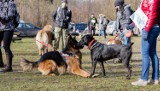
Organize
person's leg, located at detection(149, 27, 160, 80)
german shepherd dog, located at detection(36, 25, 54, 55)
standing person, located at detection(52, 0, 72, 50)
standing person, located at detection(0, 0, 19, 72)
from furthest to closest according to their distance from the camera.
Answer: standing person, located at detection(52, 0, 72, 50), german shepherd dog, located at detection(36, 25, 54, 55), standing person, located at detection(0, 0, 19, 72), person's leg, located at detection(149, 27, 160, 80)

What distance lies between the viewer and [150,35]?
6.54 m

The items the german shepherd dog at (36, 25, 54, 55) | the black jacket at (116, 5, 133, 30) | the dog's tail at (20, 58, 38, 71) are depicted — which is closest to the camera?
the dog's tail at (20, 58, 38, 71)

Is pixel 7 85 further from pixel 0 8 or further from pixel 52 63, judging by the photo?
pixel 0 8

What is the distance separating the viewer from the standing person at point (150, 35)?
6.41m

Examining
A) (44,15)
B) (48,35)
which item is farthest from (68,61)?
(44,15)

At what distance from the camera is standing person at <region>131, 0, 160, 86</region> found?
6406 millimetres

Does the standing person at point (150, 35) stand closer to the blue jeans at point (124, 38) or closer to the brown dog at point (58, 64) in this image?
the brown dog at point (58, 64)

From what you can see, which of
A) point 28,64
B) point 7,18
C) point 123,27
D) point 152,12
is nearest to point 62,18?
point 123,27

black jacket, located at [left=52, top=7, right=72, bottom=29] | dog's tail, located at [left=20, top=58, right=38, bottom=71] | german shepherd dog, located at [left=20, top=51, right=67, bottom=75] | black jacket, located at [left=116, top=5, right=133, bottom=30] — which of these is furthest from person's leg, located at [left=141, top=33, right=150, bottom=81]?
black jacket, located at [left=52, top=7, right=72, bottom=29]

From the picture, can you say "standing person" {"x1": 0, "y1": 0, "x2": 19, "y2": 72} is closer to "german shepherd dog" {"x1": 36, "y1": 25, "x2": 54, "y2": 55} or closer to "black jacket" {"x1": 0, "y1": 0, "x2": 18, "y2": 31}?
"black jacket" {"x1": 0, "y1": 0, "x2": 18, "y2": 31}

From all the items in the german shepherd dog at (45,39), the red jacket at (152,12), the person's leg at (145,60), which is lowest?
the german shepherd dog at (45,39)

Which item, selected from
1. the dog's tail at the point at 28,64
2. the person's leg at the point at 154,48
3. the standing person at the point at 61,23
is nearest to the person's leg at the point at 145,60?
the person's leg at the point at 154,48

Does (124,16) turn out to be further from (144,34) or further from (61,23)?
(144,34)

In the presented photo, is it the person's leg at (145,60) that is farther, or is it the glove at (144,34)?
the person's leg at (145,60)
